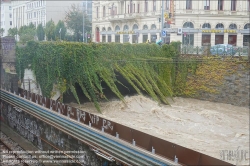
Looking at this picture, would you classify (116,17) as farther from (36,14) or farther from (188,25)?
(36,14)

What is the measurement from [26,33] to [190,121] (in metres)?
10.3

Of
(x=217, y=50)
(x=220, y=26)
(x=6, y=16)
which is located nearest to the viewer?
(x=6, y=16)

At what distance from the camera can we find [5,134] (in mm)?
13797

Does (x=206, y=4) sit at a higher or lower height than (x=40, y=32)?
higher

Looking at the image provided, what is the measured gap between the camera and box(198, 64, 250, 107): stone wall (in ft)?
69.1

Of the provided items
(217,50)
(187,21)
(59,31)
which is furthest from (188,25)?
(59,31)

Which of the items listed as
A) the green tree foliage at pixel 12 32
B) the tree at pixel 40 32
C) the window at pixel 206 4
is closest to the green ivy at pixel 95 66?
the green tree foliage at pixel 12 32

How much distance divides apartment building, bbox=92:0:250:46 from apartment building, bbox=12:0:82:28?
4569mm

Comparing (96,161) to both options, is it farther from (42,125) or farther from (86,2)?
(86,2)

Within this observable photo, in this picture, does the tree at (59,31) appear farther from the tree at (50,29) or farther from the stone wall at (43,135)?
the stone wall at (43,135)

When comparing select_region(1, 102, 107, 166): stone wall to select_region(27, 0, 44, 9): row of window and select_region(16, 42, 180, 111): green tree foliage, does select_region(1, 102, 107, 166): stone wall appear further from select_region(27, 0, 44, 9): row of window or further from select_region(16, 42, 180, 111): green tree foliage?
select_region(27, 0, 44, 9): row of window

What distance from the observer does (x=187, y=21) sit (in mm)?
30266

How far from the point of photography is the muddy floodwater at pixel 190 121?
14078 mm

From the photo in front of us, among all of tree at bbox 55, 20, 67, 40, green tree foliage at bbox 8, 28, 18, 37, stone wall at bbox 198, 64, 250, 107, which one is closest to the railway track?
green tree foliage at bbox 8, 28, 18, 37
